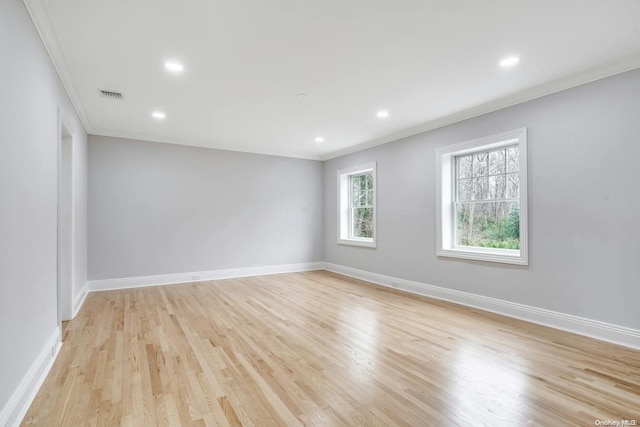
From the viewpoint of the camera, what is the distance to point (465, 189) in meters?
4.61

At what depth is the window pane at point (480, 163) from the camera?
4.33 metres

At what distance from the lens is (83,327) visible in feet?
11.4

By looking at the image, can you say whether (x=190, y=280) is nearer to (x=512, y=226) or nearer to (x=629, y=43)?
(x=512, y=226)

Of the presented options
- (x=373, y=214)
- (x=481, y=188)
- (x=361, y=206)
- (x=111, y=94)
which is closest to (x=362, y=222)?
(x=361, y=206)

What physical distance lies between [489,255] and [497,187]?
901 mm

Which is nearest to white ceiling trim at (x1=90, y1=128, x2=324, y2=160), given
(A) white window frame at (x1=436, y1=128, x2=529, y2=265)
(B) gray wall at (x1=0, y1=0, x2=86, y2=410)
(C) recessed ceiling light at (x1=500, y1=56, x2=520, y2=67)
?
(B) gray wall at (x1=0, y1=0, x2=86, y2=410)

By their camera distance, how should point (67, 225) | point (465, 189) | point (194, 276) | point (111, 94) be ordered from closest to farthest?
point (111, 94), point (67, 225), point (465, 189), point (194, 276)

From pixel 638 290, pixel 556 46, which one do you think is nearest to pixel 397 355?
pixel 638 290

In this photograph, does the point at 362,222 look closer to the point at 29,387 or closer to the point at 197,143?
the point at 197,143

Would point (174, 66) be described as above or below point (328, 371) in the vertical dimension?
above

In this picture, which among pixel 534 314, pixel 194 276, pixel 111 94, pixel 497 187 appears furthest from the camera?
pixel 194 276

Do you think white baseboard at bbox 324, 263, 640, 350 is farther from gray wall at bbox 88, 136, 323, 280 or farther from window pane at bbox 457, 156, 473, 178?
gray wall at bbox 88, 136, 323, 280

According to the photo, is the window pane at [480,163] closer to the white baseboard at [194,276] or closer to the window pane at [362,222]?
the window pane at [362,222]

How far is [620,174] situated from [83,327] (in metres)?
5.68
